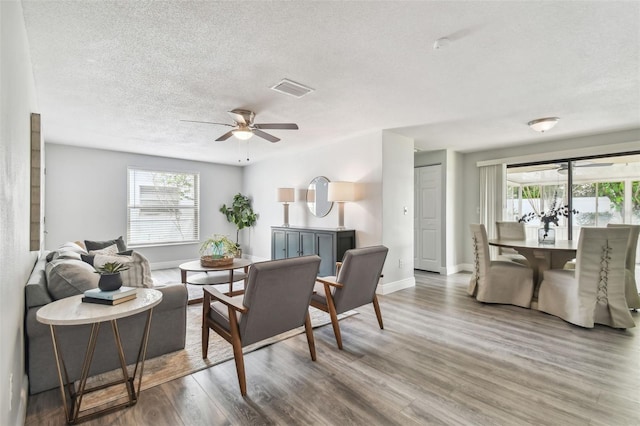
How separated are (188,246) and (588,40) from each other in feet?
23.7

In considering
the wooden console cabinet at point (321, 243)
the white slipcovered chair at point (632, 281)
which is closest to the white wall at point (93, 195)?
the wooden console cabinet at point (321, 243)

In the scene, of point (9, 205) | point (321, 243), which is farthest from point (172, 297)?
point (321, 243)

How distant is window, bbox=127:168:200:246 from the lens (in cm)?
625

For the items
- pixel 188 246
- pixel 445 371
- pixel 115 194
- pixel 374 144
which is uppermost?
pixel 374 144

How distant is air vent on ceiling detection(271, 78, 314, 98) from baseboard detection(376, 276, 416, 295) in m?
2.94

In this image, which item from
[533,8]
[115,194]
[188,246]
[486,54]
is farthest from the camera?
[188,246]

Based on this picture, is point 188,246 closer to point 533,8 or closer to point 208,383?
point 208,383

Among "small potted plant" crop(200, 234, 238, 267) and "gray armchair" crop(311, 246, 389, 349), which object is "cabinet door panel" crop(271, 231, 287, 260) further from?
"gray armchair" crop(311, 246, 389, 349)

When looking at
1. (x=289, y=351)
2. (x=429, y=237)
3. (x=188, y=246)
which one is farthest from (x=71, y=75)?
(x=429, y=237)

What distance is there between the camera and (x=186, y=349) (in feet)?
8.75

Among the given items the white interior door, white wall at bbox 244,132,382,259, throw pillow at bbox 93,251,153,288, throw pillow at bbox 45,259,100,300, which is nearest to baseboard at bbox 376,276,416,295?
white wall at bbox 244,132,382,259

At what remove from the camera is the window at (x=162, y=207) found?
6246mm

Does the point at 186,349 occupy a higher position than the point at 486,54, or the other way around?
the point at 486,54

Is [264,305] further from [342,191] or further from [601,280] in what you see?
[601,280]
